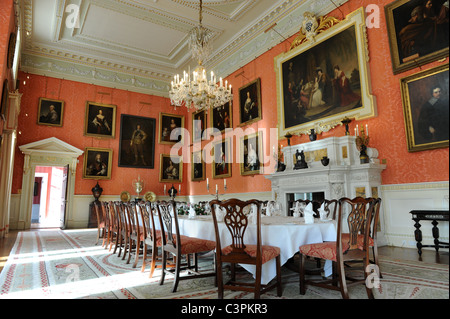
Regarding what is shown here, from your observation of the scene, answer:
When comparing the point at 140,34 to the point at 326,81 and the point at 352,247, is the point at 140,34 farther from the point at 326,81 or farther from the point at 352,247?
the point at 352,247

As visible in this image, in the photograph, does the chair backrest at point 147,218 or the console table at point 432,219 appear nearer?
the chair backrest at point 147,218

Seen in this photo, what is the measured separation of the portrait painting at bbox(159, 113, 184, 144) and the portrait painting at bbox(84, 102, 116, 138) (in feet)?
6.39

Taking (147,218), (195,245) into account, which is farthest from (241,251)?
(147,218)

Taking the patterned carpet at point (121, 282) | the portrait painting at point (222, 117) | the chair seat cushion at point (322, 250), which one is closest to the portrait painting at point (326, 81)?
the portrait painting at point (222, 117)

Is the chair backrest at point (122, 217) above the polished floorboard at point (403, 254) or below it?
above

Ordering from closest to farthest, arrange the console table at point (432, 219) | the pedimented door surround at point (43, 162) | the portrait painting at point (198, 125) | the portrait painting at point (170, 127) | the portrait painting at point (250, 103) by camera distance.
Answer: the console table at point (432, 219), the portrait painting at point (250, 103), the pedimented door surround at point (43, 162), the portrait painting at point (198, 125), the portrait painting at point (170, 127)

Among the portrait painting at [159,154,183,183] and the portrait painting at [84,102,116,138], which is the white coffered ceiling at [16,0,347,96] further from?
the portrait painting at [159,154,183,183]

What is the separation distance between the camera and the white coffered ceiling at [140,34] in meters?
8.11

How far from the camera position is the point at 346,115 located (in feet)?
20.5

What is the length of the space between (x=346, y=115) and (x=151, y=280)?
5099 mm

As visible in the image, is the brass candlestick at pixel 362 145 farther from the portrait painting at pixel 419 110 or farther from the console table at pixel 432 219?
the console table at pixel 432 219

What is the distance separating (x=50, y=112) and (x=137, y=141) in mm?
3216

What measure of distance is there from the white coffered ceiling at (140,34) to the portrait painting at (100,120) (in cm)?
101

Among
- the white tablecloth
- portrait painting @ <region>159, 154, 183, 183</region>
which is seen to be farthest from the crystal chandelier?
portrait painting @ <region>159, 154, 183, 183</region>
